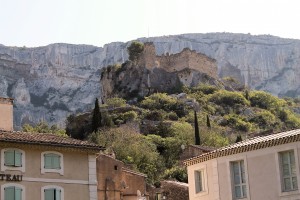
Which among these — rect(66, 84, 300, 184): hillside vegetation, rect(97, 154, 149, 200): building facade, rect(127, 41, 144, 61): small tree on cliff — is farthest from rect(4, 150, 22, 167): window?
rect(127, 41, 144, 61): small tree on cliff

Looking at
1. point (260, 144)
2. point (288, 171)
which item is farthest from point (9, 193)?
point (288, 171)

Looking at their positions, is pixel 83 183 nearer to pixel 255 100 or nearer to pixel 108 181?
pixel 108 181

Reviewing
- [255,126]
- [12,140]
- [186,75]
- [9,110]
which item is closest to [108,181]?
[9,110]

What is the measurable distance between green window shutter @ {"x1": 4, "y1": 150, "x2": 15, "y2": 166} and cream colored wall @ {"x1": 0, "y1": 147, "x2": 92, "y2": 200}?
429 mm

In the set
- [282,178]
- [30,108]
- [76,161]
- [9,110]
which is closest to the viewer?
[282,178]

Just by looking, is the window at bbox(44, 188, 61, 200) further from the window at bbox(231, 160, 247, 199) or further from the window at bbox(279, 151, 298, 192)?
the window at bbox(279, 151, 298, 192)

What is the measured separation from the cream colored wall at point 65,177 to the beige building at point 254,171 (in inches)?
250

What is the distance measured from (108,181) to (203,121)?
57943mm

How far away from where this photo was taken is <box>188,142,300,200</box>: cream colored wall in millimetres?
28828

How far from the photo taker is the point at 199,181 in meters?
33.9

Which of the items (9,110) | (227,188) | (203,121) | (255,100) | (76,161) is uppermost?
(255,100)

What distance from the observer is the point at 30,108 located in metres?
197

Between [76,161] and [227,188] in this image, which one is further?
[76,161]

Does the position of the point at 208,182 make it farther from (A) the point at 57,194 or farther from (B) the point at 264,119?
(B) the point at 264,119
